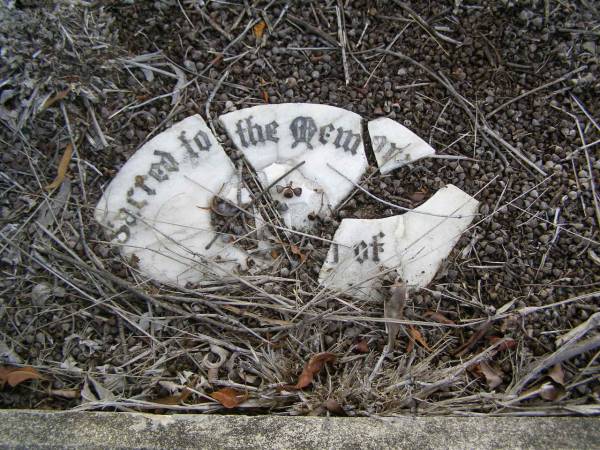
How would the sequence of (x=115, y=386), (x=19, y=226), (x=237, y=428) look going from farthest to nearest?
(x=19, y=226) → (x=115, y=386) → (x=237, y=428)

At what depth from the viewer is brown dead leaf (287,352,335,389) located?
158cm

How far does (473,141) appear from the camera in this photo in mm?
1874

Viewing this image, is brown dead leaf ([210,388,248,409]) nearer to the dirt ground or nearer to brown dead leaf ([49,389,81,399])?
the dirt ground

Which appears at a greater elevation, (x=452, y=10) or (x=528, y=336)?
(x=452, y=10)

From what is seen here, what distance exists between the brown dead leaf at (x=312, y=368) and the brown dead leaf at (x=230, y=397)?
0.15m

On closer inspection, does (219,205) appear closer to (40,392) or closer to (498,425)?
(40,392)

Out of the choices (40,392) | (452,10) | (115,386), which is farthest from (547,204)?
(40,392)

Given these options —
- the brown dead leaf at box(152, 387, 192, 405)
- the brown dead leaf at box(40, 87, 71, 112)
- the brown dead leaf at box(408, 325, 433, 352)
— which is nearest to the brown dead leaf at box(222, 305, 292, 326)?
the brown dead leaf at box(152, 387, 192, 405)

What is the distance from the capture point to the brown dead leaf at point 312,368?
1.58m

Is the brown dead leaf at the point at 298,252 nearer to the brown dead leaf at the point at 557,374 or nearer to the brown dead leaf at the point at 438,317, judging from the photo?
the brown dead leaf at the point at 438,317

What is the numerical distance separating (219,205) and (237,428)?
71cm

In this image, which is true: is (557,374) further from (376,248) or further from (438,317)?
(376,248)

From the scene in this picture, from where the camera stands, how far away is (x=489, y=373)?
1.64 meters

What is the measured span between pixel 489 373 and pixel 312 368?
53cm
